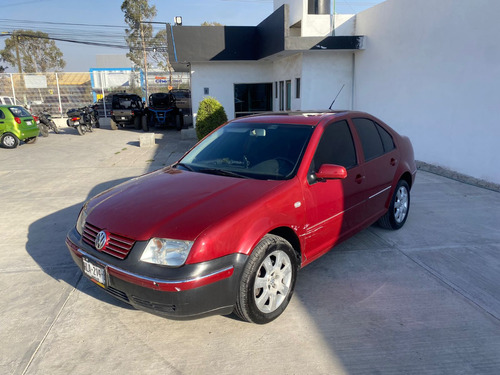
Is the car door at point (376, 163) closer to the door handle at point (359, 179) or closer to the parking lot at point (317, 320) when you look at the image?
the door handle at point (359, 179)

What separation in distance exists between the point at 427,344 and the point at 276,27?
1149cm

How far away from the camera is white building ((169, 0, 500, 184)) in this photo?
23.8 feet

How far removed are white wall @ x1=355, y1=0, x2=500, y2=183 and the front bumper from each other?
648cm

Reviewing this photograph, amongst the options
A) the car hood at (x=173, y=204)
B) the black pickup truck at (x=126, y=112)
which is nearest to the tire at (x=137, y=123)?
the black pickup truck at (x=126, y=112)

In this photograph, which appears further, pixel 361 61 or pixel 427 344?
pixel 361 61

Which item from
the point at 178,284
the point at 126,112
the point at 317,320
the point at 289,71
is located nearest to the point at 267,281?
the point at 317,320

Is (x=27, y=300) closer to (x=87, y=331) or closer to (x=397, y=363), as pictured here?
(x=87, y=331)

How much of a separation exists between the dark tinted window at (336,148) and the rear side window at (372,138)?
10.3 inches

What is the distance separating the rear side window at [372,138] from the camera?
14.0 feet

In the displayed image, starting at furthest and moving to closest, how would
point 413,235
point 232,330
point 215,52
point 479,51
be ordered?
1. point 215,52
2. point 479,51
3. point 413,235
4. point 232,330

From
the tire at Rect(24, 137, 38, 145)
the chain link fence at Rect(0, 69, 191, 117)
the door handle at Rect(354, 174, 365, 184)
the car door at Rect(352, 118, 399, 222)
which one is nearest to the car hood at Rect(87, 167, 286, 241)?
the door handle at Rect(354, 174, 365, 184)

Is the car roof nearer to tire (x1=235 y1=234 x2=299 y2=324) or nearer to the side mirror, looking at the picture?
the side mirror

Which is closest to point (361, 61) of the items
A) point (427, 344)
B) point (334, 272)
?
point (334, 272)

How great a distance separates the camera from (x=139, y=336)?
2.92 m
